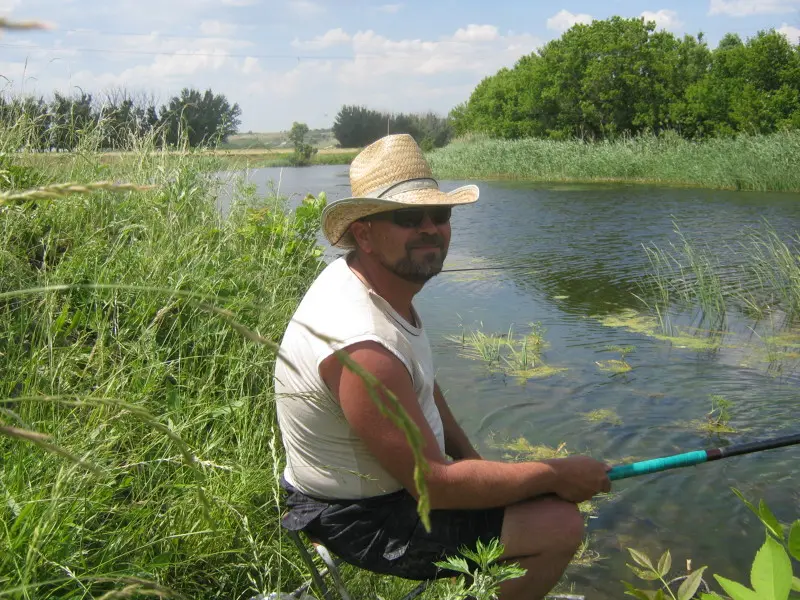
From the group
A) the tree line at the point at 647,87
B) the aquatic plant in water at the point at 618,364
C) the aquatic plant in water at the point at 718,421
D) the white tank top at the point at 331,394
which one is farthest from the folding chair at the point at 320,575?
the tree line at the point at 647,87

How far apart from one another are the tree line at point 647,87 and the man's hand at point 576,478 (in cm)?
2732

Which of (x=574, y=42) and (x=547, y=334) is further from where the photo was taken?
(x=574, y=42)

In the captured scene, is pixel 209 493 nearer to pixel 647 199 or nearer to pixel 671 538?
pixel 671 538

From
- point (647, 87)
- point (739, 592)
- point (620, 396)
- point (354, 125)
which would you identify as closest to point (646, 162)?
point (354, 125)

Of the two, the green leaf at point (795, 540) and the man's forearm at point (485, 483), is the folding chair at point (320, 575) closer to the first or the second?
the man's forearm at point (485, 483)

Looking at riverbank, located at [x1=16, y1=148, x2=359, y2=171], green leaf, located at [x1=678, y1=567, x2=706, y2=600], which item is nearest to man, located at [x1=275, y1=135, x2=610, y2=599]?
green leaf, located at [x1=678, y1=567, x2=706, y2=600]

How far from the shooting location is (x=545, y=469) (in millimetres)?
2057

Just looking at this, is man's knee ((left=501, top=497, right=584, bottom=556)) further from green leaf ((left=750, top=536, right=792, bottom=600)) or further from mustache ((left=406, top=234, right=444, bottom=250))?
green leaf ((left=750, top=536, right=792, bottom=600))

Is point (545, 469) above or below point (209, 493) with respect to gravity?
above

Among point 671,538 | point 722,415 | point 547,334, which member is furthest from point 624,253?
point 671,538

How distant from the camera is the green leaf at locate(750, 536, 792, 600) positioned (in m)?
1.19

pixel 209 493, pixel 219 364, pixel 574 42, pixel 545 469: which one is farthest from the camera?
pixel 574 42

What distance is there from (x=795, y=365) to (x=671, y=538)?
9.83ft

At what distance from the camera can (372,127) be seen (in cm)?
2375
